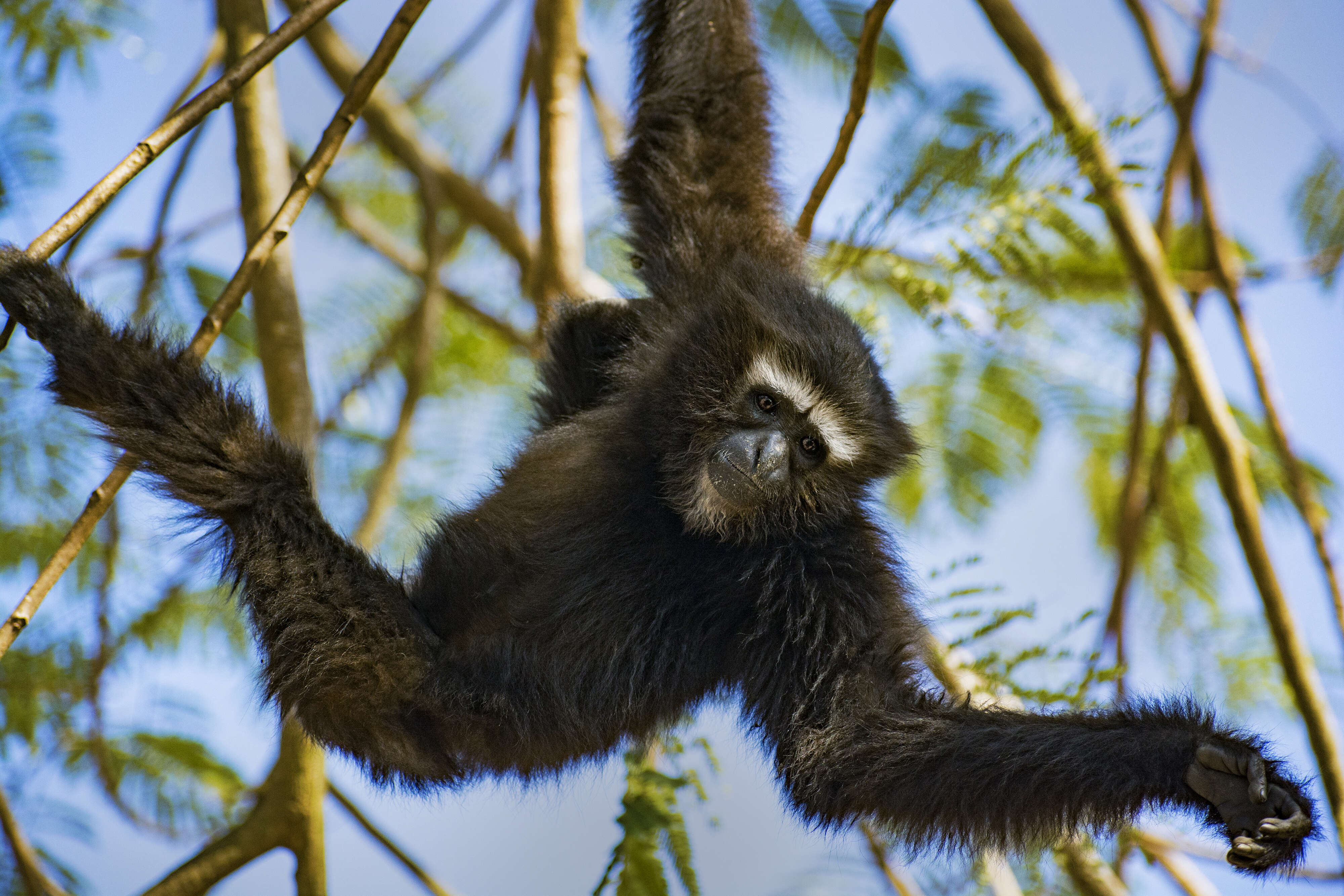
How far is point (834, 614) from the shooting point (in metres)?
4.06

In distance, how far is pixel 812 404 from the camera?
4363 millimetres

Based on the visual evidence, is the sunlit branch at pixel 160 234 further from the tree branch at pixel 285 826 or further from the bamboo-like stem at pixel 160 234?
the tree branch at pixel 285 826

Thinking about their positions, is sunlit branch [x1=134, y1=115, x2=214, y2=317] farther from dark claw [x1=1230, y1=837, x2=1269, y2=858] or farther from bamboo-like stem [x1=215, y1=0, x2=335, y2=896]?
dark claw [x1=1230, y1=837, x2=1269, y2=858]

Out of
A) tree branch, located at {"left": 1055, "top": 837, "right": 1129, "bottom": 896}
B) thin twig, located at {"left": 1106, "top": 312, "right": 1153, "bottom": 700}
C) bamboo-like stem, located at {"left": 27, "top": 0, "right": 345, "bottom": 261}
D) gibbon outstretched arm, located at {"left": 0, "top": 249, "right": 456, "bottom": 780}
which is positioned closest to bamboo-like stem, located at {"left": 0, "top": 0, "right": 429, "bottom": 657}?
bamboo-like stem, located at {"left": 27, "top": 0, "right": 345, "bottom": 261}

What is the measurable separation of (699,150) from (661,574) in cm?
211

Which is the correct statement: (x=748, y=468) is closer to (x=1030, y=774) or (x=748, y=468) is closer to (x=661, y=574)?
(x=661, y=574)

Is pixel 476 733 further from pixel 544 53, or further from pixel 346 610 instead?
pixel 544 53

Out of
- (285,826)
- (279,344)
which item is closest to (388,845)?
(285,826)

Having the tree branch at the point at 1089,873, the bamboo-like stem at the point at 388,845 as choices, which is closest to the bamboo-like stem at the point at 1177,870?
the tree branch at the point at 1089,873

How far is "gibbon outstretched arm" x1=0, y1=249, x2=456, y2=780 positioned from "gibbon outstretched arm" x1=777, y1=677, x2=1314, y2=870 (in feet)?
4.70

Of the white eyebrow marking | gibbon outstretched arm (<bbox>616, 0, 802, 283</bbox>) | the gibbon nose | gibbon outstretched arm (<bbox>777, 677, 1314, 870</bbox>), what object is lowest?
gibbon outstretched arm (<bbox>777, 677, 1314, 870</bbox>)

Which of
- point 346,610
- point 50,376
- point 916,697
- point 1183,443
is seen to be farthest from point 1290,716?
point 50,376

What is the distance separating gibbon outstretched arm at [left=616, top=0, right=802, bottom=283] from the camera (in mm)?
5199

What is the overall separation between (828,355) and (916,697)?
1.38 meters
